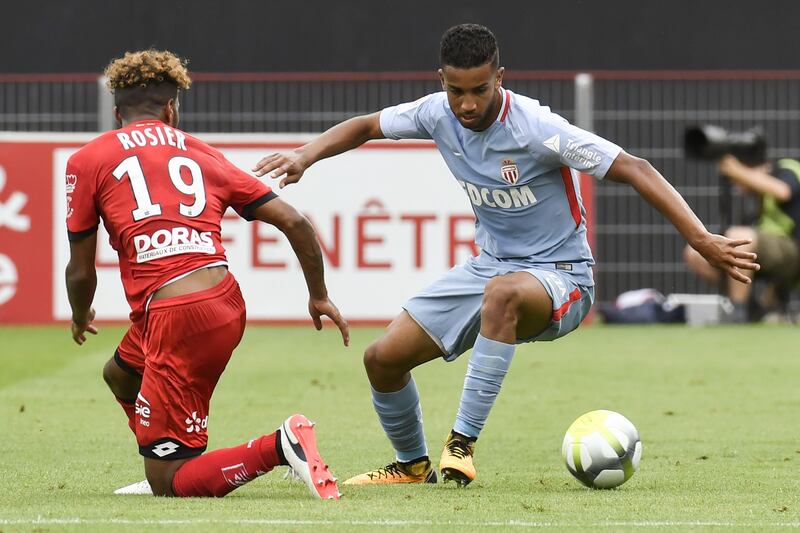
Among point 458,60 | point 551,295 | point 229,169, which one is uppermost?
point 458,60

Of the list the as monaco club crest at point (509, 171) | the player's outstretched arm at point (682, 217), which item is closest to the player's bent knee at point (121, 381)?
the as monaco club crest at point (509, 171)

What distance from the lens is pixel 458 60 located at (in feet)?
20.4

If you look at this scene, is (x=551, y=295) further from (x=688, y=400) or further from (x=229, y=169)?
(x=688, y=400)

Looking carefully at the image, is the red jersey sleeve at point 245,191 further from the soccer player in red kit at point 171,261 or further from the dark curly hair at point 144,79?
the dark curly hair at point 144,79

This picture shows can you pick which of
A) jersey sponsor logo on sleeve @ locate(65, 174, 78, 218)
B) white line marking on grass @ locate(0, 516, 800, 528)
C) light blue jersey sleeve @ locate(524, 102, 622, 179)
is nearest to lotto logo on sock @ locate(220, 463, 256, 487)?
white line marking on grass @ locate(0, 516, 800, 528)

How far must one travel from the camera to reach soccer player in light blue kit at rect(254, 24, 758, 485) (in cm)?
625

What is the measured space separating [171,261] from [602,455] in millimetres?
→ 1846

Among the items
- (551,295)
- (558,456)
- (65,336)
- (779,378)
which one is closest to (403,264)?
(65,336)

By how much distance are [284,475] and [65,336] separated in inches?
294

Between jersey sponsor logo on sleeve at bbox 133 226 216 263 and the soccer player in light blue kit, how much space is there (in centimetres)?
61

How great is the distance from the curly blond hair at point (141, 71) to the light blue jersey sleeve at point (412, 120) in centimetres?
113

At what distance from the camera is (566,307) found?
6527 mm

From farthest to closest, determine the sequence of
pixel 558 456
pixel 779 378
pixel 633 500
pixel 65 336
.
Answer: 1. pixel 65 336
2. pixel 779 378
3. pixel 558 456
4. pixel 633 500

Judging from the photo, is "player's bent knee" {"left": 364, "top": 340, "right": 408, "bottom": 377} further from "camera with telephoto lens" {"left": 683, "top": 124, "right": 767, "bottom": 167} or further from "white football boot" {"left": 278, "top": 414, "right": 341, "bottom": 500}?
"camera with telephoto lens" {"left": 683, "top": 124, "right": 767, "bottom": 167}
